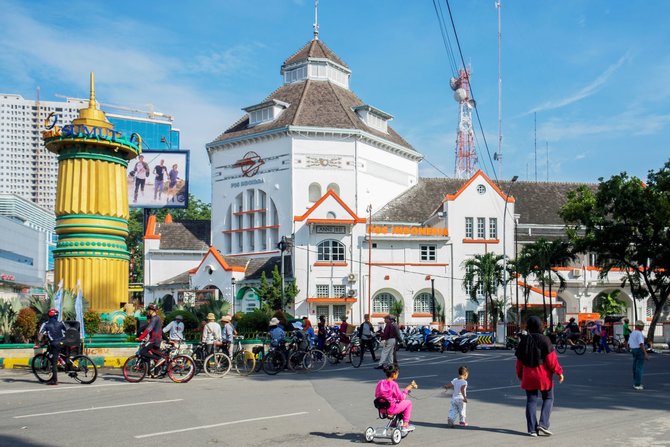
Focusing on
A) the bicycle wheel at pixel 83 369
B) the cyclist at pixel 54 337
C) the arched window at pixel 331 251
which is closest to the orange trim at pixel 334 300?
the arched window at pixel 331 251

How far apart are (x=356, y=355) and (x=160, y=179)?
133 ft

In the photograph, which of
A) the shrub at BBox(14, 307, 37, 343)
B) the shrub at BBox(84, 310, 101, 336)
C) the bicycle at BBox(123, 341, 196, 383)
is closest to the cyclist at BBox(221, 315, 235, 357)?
the bicycle at BBox(123, 341, 196, 383)

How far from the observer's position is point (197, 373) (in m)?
20.2

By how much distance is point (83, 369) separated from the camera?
1727 cm

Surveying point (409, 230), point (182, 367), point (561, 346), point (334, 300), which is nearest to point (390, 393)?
point (182, 367)

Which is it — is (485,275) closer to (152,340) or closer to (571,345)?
(571,345)

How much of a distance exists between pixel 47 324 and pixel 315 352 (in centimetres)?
789

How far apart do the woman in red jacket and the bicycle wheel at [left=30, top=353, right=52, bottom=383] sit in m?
11.5

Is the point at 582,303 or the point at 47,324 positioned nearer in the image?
the point at 47,324

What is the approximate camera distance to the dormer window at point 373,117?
58250 mm

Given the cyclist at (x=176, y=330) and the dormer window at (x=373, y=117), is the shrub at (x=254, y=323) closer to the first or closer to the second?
the cyclist at (x=176, y=330)

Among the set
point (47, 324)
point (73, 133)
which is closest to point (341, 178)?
point (73, 133)

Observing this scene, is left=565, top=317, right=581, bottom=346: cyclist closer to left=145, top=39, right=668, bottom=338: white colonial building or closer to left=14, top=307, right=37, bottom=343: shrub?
left=145, top=39, right=668, bottom=338: white colonial building

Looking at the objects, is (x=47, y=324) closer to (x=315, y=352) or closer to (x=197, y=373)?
(x=197, y=373)
